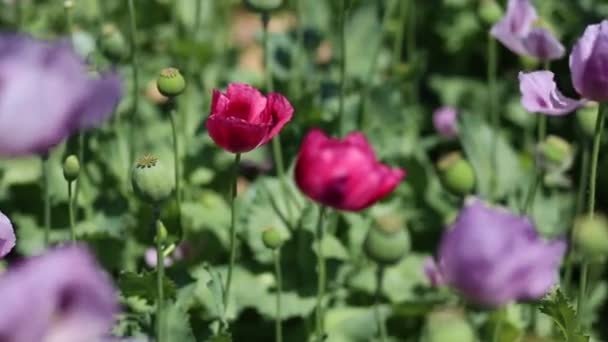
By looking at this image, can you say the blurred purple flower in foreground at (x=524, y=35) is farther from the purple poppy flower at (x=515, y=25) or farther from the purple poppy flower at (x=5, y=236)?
the purple poppy flower at (x=5, y=236)

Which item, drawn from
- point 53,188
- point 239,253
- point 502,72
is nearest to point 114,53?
point 53,188

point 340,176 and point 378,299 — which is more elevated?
point 340,176

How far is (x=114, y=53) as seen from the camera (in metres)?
1.65

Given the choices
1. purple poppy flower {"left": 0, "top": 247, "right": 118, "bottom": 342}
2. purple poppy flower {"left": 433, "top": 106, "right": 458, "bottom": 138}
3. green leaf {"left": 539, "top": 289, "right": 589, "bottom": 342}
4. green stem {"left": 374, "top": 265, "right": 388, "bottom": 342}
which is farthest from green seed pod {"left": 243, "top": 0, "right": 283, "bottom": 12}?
purple poppy flower {"left": 0, "top": 247, "right": 118, "bottom": 342}

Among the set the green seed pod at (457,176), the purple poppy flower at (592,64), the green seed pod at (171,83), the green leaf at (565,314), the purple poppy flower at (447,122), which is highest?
the purple poppy flower at (592,64)

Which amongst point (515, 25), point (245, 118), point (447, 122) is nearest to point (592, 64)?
point (245, 118)

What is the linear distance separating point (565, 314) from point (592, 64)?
0.27 metres

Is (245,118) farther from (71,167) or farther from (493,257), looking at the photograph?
(493,257)

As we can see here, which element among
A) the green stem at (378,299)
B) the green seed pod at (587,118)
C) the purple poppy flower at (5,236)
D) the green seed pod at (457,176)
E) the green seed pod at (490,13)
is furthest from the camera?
the green seed pod at (490,13)

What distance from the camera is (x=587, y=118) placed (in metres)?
1.47

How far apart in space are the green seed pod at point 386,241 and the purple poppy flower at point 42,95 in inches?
14.4

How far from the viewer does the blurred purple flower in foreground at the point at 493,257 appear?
79 centimetres

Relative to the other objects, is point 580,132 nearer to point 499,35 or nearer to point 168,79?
point 499,35

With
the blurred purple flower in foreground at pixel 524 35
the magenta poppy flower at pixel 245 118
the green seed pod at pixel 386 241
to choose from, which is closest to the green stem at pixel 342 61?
the blurred purple flower in foreground at pixel 524 35
